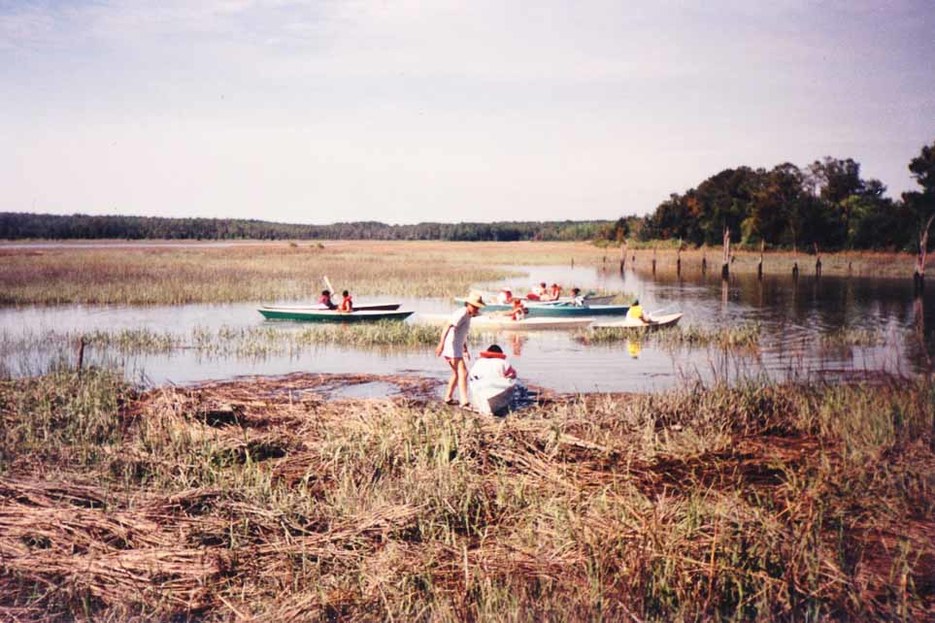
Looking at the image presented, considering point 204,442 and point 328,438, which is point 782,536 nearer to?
point 328,438

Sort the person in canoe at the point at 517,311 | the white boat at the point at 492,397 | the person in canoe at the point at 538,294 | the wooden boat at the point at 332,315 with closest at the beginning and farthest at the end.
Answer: the white boat at the point at 492,397
the person in canoe at the point at 517,311
the wooden boat at the point at 332,315
the person in canoe at the point at 538,294

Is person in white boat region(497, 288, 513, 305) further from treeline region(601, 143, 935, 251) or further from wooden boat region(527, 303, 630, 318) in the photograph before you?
treeline region(601, 143, 935, 251)

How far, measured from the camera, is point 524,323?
24141 millimetres

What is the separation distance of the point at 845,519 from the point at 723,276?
150ft

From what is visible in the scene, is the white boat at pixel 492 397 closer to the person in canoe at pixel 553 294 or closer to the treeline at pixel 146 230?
the person in canoe at pixel 553 294

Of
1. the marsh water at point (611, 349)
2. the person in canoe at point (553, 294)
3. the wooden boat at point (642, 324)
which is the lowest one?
the marsh water at point (611, 349)

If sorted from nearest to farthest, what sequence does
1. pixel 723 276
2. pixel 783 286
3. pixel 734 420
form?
pixel 734 420 → pixel 783 286 → pixel 723 276

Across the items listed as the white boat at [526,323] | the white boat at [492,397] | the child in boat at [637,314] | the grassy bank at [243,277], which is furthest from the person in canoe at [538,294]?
the white boat at [492,397]

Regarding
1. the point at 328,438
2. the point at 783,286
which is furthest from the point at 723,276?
the point at 328,438

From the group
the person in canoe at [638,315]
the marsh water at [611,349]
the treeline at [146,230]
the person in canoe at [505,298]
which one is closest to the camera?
the marsh water at [611,349]

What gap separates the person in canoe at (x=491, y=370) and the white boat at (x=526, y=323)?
12.4 meters

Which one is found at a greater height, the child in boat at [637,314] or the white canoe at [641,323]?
the child in boat at [637,314]

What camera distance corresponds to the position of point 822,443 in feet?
29.5

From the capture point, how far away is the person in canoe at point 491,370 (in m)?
11.1
